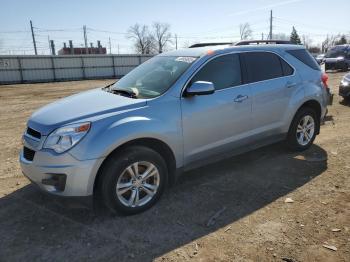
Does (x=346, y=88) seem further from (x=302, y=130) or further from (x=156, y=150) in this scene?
(x=156, y=150)

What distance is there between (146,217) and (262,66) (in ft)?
9.19

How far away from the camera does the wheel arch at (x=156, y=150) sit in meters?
3.67

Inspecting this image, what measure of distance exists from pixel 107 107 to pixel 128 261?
1634 millimetres

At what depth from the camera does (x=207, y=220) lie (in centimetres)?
379

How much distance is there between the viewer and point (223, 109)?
447 centimetres

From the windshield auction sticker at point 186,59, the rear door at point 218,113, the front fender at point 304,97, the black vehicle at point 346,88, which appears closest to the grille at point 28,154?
the rear door at point 218,113

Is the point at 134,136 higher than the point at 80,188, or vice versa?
the point at 134,136

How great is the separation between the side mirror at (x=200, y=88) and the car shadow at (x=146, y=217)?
1.30 meters

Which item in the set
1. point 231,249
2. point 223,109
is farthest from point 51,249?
point 223,109

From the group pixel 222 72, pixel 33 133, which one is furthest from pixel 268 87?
pixel 33 133

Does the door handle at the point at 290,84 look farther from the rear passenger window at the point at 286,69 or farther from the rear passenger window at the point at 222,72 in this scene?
the rear passenger window at the point at 222,72

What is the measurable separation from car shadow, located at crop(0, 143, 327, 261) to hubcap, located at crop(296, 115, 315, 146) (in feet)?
2.20

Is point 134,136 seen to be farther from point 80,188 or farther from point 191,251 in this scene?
point 191,251

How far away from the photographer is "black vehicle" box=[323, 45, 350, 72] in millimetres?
25109
